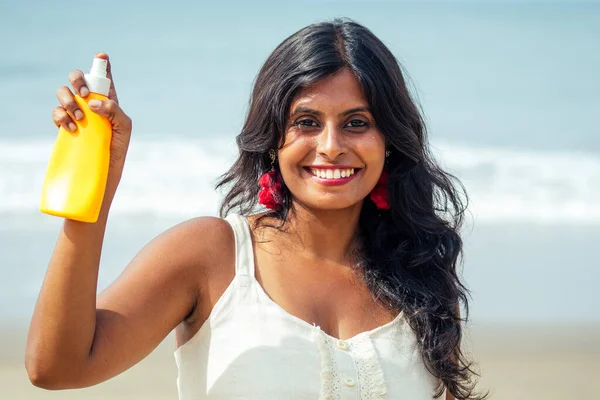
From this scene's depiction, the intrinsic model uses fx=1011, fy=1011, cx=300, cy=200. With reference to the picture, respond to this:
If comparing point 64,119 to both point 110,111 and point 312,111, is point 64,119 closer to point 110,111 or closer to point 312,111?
point 110,111

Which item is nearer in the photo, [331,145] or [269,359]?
[269,359]

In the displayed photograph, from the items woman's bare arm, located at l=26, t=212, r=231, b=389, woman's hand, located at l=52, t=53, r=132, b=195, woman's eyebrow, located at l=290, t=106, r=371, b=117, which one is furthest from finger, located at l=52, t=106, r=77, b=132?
woman's eyebrow, located at l=290, t=106, r=371, b=117

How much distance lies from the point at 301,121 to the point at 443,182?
0.71 m

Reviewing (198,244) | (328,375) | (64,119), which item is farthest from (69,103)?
(328,375)

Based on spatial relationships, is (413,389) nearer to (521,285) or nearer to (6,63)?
(521,285)

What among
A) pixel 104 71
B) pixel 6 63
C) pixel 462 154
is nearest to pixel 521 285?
pixel 462 154

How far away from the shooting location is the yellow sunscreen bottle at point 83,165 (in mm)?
2314

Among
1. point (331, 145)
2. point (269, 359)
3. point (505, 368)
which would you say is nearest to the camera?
point (269, 359)

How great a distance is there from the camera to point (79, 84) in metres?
2.36

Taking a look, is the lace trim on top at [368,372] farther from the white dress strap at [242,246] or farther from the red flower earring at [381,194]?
the red flower earring at [381,194]

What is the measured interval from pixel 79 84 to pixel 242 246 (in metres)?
0.85

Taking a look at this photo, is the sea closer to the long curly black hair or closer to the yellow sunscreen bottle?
the long curly black hair

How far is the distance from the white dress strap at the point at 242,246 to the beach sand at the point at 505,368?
3.54 meters

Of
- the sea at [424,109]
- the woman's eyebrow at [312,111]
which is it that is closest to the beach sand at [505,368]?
the sea at [424,109]
